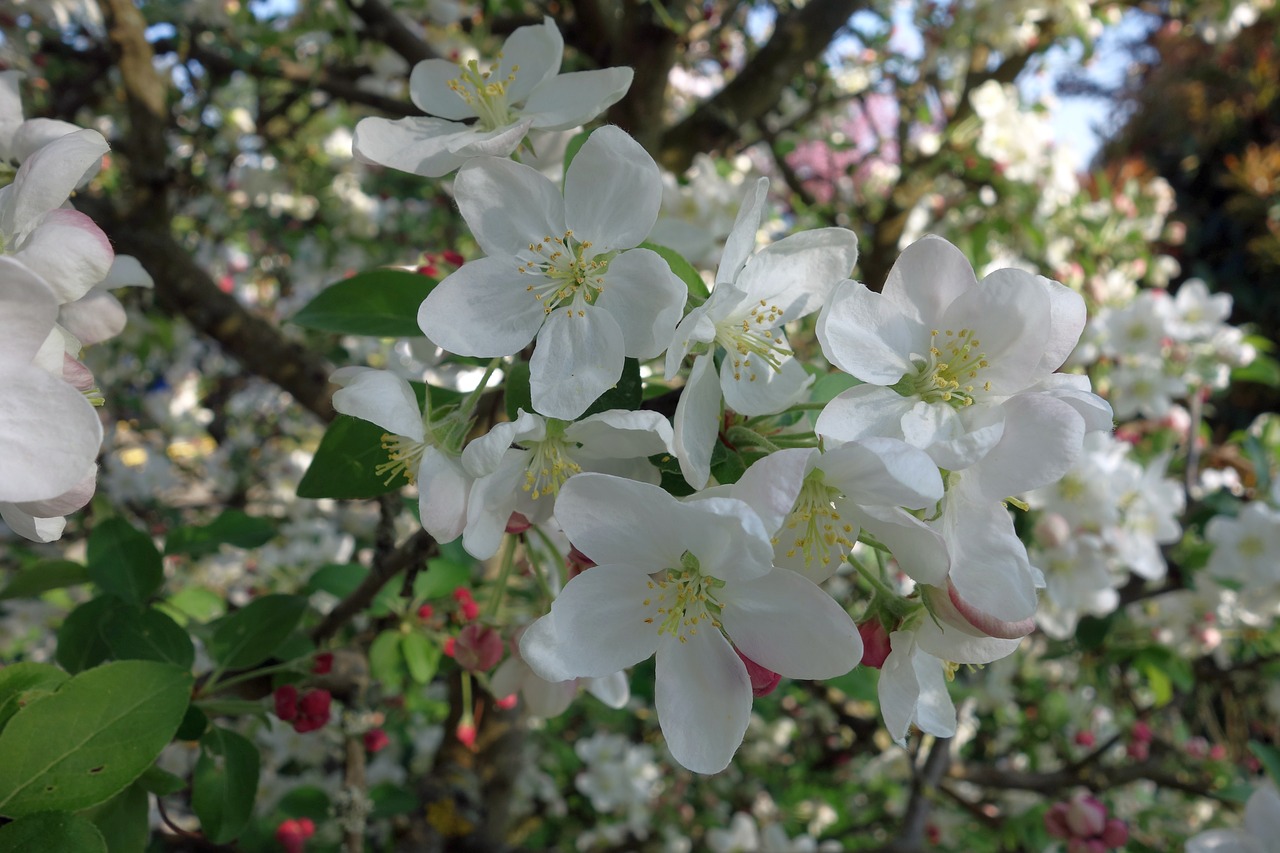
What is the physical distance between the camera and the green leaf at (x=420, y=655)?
1.24 metres

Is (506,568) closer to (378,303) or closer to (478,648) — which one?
(478,648)

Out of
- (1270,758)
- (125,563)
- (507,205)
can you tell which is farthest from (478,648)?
(1270,758)

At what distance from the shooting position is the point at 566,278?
731mm

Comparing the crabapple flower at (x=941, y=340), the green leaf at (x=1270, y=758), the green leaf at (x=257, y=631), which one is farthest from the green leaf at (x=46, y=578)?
the green leaf at (x=1270, y=758)

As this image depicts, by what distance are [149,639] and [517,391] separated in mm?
580

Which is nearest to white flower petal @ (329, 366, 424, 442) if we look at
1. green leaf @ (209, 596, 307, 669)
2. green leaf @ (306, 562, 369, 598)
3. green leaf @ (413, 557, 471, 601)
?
green leaf @ (209, 596, 307, 669)

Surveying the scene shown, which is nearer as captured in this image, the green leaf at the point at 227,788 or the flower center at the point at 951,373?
the flower center at the point at 951,373

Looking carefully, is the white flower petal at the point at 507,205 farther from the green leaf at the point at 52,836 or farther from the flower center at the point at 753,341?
the green leaf at the point at 52,836

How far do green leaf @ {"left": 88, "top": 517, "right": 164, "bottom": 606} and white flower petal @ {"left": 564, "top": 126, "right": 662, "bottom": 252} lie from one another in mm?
758

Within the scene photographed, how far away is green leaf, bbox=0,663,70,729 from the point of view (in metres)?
0.67

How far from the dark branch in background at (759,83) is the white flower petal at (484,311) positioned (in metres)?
1.13

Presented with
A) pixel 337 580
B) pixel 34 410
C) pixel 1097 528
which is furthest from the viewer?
pixel 1097 528

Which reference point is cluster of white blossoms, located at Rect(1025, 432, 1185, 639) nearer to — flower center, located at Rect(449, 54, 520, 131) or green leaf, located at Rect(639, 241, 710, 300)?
green leaf, located at Rect(639, 241, 710, 300)

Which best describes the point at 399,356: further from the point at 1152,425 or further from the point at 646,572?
the point at 1152,425
